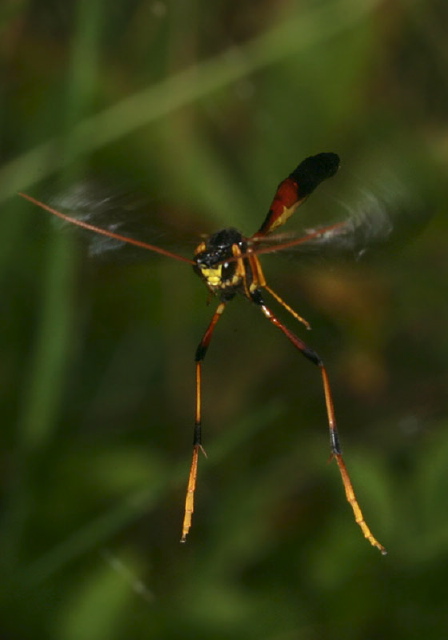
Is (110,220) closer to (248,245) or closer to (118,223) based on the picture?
(118,223)

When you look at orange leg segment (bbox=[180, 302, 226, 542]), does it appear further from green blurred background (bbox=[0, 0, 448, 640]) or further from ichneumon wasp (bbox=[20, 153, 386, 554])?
green blurred background (bbox=[0, 0, 448, 640])

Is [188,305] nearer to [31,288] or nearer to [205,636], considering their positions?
[31,288]

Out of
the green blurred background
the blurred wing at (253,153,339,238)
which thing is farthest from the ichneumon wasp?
the green blurred background

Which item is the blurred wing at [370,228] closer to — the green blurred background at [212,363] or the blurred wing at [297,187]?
the blurred wing at [297,187]

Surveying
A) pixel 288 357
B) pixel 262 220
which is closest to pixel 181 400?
pixel 288 357

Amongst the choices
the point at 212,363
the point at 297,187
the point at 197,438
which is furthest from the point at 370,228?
the point at 212,363

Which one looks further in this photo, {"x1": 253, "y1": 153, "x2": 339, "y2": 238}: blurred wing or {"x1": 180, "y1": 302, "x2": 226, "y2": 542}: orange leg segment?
{"x1": 180, "y1": 302, "x2": 226, "y2": 542}: orange leg segment
